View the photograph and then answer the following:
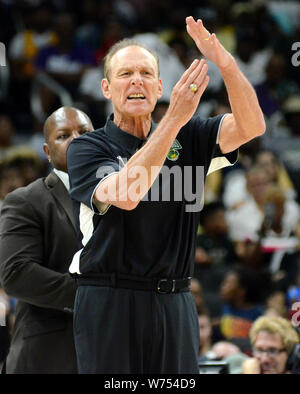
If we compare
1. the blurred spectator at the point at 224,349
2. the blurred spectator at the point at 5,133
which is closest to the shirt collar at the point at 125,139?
the blurred spectator at the point at 224,349

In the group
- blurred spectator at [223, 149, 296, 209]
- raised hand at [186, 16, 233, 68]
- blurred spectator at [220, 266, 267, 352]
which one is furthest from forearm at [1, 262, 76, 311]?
blurred spectator at [223, 149, 296, 209]

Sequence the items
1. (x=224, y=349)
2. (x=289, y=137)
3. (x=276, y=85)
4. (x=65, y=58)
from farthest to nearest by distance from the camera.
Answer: (x=65, y=58) → (x=276, y=85) → (x=289, y=137) → (x=224, y=349)

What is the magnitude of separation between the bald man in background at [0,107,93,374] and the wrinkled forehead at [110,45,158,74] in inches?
34.6

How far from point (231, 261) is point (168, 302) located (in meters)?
4.23

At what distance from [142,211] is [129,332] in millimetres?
442

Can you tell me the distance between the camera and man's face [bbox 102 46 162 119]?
312 centimetres

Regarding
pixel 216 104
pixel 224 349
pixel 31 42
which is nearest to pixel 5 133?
pixel 31 42

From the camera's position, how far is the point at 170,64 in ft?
28.9

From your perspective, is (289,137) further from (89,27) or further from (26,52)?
(26,52)

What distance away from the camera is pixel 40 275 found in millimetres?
3645

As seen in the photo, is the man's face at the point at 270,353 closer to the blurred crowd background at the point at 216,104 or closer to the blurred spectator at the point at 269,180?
the blurred crowd background at the point at 216,104

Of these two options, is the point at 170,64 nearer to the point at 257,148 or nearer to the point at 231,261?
the point at 257,148

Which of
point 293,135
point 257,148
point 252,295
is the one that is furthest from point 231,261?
point 293,135

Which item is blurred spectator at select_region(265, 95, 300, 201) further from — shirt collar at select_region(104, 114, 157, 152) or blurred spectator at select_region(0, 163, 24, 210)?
shirt collar at select_region(104, 114, 157, 152)
